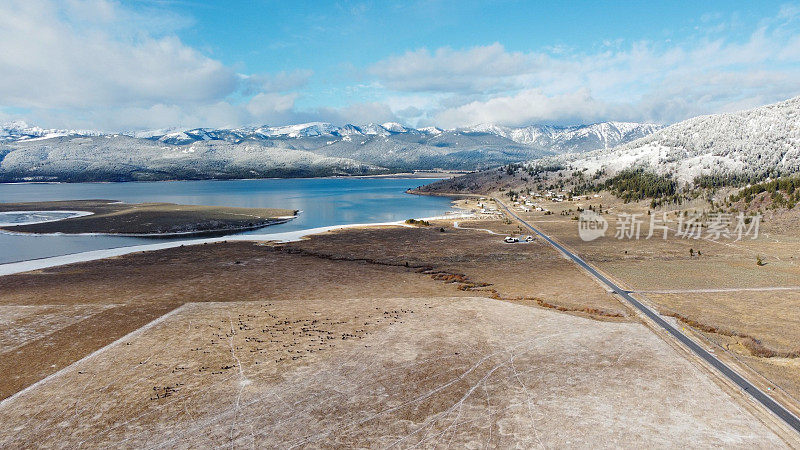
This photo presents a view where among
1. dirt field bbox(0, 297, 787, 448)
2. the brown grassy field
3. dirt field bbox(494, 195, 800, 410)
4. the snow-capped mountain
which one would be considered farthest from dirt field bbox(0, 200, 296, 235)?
the snow-capped mountain

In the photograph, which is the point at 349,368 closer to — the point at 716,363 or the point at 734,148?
the point at 716,363

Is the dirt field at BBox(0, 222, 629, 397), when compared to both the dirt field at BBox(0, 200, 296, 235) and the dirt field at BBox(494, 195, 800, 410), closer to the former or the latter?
the dirt field at BBox(494, 195, 800, 410)

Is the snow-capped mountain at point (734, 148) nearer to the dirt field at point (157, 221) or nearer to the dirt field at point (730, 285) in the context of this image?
the dirt field at point (730, 285)

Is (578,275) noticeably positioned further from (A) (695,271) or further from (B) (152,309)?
(B) (152,309)

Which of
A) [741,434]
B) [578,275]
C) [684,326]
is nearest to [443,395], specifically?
[741,434]

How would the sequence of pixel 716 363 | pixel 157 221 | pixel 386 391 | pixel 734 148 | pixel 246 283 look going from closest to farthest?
pixel 386 391
pixel 716 363
pixel 246 283
pixel 157 221
pixel 734 148

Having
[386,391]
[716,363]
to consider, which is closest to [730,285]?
[716,363]
